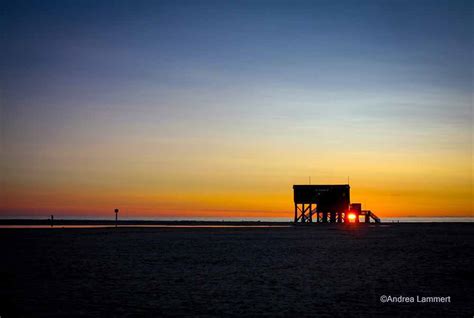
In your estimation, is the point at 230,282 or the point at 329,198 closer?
the point at 230,282

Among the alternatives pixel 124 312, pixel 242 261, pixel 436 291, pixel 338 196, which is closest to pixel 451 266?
pixel 436 291

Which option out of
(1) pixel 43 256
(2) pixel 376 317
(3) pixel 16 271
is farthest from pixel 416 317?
(1) pixel 43 256

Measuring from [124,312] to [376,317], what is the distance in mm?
6202

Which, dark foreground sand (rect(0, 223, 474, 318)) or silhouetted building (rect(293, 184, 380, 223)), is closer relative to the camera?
dark foreground sand (rect(0, 223, 474, 318))

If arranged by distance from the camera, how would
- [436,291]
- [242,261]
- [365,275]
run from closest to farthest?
1. [436,291]
2. [365,275]
3. [242,261]

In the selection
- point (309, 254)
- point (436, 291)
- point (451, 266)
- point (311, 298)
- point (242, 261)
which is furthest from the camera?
point (309, 254)

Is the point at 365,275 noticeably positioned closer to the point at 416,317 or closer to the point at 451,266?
the point at 451,266

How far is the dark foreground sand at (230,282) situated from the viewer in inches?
515

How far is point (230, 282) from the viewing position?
57.7ft

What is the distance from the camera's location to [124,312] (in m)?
12.5

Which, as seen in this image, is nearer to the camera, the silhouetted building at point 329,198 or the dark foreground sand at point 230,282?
the dark foreground sand at point 230,282

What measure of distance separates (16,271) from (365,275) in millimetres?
13378

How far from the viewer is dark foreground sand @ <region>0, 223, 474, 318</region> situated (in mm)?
13086

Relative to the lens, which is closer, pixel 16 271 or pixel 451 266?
pixel 16 271
